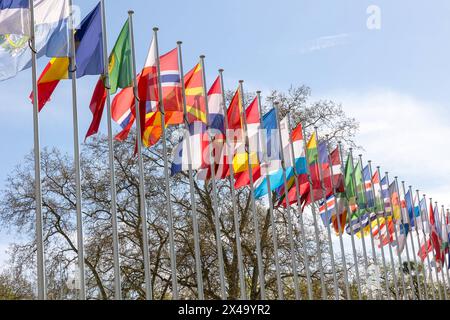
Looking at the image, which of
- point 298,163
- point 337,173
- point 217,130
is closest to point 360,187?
point 337,173

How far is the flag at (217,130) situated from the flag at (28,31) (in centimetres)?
586

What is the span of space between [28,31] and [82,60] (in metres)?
1.59

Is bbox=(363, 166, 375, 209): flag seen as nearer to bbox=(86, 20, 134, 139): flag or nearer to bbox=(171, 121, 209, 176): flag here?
bbox=(171, 121, 209, 176): flag

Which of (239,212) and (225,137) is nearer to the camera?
(225,137)

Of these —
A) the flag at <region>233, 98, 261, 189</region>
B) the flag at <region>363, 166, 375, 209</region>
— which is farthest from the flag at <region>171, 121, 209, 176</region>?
the flag at <region>363, 166, 375, 209</region>

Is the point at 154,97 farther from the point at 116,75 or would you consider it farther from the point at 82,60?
the point at 82,60

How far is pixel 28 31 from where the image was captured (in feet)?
45.8

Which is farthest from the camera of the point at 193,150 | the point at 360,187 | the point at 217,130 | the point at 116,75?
the point at 360,187

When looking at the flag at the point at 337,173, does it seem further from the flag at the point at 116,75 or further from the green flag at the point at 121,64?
A: the green flag at the point at 121,64

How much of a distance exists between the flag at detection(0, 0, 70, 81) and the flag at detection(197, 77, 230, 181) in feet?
19.2

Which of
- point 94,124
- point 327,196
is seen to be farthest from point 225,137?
point 327,196

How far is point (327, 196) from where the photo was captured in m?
25.2

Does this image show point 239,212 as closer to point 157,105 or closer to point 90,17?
point 157,105

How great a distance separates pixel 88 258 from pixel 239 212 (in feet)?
23.1
